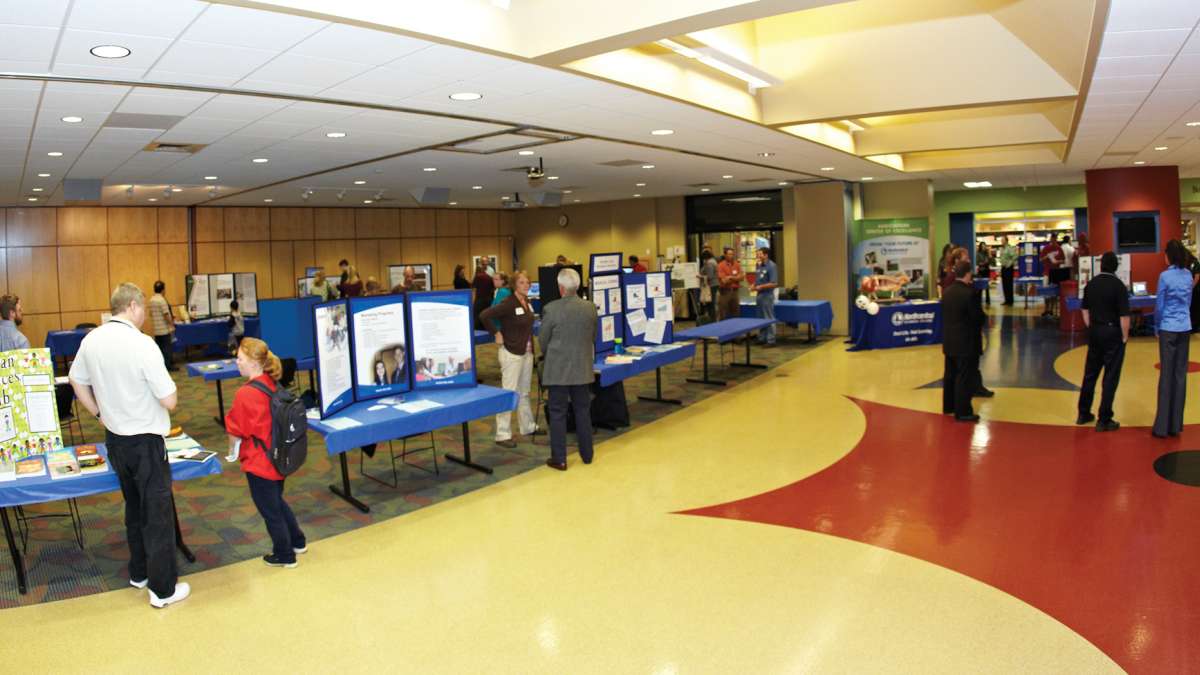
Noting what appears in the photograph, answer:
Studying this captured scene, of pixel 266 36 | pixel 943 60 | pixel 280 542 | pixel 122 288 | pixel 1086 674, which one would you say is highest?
pixel 943 60

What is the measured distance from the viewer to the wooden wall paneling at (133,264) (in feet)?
50.4

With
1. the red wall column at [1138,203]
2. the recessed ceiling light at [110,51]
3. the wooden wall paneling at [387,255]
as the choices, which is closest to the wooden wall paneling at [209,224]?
the wooden wall paneling at [387,255]

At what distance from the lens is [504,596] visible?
13.8 feet

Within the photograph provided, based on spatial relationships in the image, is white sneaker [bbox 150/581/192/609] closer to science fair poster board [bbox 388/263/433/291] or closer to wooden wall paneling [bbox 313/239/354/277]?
science fair poster board [bbox 388/263/433/291]

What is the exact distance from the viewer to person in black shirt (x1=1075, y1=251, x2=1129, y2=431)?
23.1ft

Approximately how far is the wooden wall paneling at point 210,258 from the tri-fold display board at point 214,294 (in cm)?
84

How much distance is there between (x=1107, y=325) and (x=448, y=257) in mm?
15973

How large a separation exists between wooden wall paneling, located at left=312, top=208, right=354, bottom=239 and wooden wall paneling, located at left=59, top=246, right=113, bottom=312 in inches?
165

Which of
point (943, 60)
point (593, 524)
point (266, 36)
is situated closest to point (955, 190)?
point (943, 60)

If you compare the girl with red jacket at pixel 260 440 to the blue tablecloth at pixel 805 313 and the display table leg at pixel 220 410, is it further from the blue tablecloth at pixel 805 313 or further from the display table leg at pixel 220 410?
the blue tablecloth at pixel 805 313

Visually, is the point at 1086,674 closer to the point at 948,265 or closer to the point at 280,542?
the point at 280,542

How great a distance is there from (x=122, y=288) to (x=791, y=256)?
14.9 meters

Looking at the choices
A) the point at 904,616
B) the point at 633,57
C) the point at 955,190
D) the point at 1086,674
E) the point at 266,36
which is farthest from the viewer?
the point at 955,190

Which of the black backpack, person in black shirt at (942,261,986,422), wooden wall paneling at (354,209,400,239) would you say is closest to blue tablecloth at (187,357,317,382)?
the black backpack
